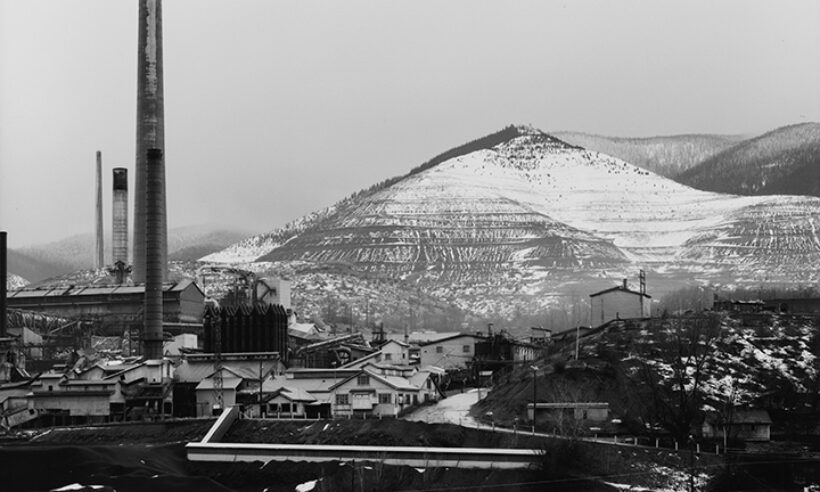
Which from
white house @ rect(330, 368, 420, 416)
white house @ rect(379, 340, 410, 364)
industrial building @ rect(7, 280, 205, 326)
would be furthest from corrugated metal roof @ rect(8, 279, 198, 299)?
white house @ rect(330, 368, 420, 416)

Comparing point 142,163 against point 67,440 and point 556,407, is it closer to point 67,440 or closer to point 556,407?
point 67,440

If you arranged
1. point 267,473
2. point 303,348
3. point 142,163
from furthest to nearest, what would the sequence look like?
point 142,163 < point 303,348 < point 267,473

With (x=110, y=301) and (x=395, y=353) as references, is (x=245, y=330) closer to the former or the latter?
(x=395, y=353)

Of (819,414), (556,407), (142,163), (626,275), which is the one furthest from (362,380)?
(626,275)

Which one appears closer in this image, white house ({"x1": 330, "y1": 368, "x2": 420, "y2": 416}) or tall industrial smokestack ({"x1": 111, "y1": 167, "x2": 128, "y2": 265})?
white house ({"x1": 330, "y1": 368, "x2": 420, "y2": 416})

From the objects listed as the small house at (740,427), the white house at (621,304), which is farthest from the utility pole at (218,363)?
the small house at (740,427)

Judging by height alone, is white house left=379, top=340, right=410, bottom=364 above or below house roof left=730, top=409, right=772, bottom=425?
below

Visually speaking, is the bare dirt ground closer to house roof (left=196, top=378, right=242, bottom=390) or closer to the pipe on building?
house roof (left=196, top=378, right=242, bottom=390)
